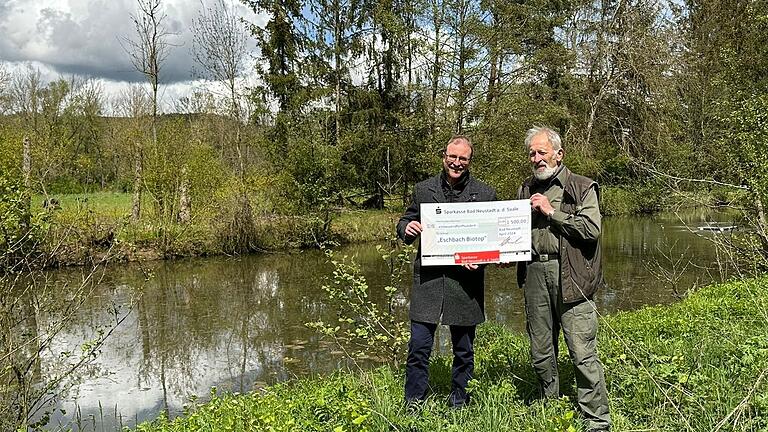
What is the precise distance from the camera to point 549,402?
386 cm

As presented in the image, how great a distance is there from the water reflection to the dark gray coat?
12.5ft

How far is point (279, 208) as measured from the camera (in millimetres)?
19484

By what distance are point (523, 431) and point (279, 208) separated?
54.5ft

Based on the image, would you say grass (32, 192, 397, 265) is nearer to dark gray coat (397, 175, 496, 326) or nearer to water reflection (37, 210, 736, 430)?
water reflection (37, 210, 736, 430)

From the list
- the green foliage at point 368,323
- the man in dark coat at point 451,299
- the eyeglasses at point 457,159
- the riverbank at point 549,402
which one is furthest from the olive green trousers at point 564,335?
the green foliage at point 368,323

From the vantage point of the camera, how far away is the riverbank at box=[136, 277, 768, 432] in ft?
11.2

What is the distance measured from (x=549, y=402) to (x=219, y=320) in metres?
8.01

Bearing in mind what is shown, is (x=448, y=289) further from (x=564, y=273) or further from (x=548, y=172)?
(x=548, y=172)

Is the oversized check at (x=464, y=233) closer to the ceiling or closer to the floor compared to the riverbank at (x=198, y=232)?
closer to the ceiling

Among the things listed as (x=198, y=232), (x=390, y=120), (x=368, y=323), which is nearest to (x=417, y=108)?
(x=390, y=120)

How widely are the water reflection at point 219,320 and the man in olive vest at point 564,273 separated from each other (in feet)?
14.4

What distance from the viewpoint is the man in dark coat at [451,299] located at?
4023 millimetres

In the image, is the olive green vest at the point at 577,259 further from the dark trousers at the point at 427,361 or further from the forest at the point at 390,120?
the forest at the point at 390,120

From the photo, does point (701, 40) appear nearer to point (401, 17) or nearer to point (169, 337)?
point (401, 17)
